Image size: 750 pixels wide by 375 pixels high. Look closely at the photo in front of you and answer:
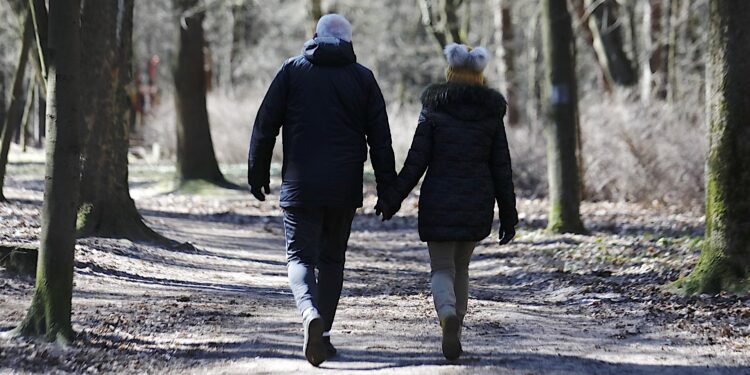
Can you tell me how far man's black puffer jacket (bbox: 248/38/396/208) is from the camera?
241 inches

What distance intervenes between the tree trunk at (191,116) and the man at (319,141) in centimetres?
1517

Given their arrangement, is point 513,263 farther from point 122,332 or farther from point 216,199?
point 216,199

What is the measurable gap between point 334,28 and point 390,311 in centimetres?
312

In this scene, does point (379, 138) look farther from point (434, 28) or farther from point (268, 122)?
A: point (434, 28)

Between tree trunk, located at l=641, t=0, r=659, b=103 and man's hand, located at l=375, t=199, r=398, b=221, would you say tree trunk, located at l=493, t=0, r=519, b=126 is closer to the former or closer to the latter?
tree trunk, located at l=641, t=0, r=659, b=103

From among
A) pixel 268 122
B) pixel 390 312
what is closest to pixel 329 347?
pixel 268 122

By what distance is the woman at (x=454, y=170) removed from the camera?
20.5ft

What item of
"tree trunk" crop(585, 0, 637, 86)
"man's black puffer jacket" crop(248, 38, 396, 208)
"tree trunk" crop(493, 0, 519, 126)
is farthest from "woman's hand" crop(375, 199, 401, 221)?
"tree trunk" crop(493, 0, 519, 126)

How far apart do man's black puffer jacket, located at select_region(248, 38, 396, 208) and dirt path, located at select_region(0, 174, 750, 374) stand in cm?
110

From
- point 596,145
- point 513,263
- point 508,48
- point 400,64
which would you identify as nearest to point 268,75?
point 400,64

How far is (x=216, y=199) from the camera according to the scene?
65.0 ft

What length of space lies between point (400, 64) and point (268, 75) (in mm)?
6667

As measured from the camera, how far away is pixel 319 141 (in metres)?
6.14

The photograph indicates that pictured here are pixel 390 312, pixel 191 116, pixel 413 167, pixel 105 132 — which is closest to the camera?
pixel 413 167
